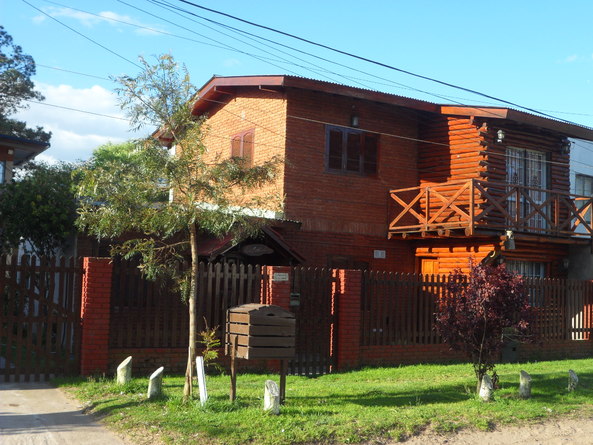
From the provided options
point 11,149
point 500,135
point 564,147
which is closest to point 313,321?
point 500,135

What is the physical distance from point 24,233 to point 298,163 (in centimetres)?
651

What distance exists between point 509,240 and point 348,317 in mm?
6046

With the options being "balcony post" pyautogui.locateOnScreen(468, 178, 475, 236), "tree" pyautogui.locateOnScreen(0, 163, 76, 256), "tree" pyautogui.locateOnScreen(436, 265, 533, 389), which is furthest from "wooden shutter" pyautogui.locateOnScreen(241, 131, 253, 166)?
"tree" pyautogui.locateOnScreen(436, 265, 533, 389)

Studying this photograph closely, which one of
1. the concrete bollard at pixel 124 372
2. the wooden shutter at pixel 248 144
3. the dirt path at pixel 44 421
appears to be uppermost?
the wooden shutter at pixel 248 144

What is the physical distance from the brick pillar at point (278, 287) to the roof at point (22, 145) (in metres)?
8.18

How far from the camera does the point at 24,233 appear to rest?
50.5 ft

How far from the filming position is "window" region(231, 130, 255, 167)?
1861 centimetres

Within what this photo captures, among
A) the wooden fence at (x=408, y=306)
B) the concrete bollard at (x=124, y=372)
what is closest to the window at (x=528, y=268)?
the wooden fence at (x=408, y=306)

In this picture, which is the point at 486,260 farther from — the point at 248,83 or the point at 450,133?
the point at 248,83

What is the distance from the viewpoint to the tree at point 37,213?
15.2 meters

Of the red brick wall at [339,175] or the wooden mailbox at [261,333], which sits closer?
the wooden mailbox at [261,333]

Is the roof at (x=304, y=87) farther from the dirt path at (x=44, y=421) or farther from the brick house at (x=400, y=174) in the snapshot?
the dirt path at (x=44, y=421)

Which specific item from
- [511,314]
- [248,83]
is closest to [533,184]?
[248,83]

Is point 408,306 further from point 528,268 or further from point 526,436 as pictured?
point 528,268
